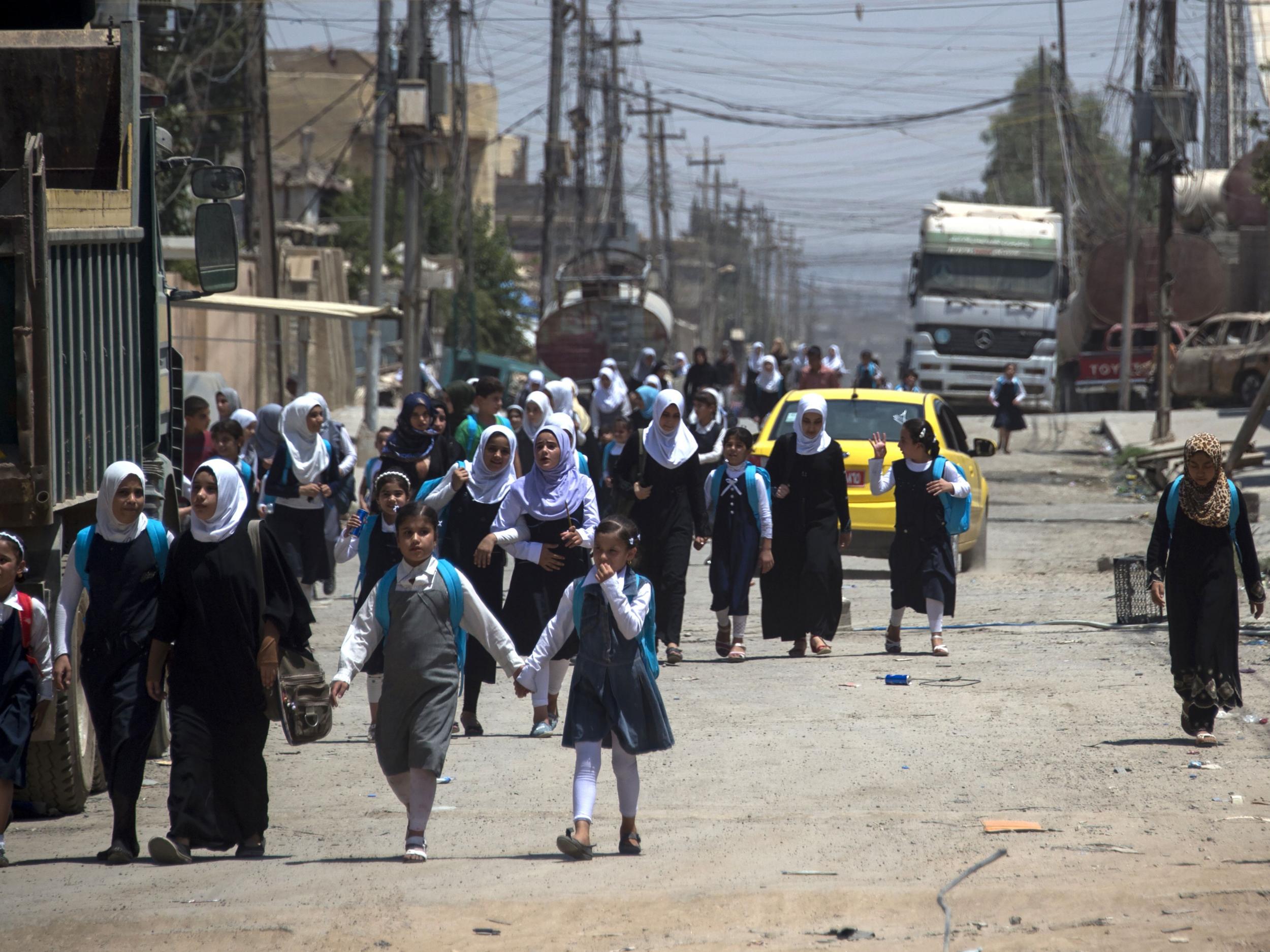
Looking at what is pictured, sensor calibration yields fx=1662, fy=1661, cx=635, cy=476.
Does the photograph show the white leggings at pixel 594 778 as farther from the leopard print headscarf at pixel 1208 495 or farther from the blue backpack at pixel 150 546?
the leopard print headscarf at pixel 1208 495

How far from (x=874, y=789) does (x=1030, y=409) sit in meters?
26.7

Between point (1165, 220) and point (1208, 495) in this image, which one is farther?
point (1165, 220)

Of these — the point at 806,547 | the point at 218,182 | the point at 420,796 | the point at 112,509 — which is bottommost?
the point at 420,796

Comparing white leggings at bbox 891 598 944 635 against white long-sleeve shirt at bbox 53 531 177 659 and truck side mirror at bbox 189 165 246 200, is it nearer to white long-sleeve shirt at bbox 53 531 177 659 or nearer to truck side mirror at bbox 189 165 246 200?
truck side mirror at bbox 189 165 246 200

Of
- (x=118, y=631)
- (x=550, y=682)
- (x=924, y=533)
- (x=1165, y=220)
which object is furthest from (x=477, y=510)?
(x=1165, y=220)

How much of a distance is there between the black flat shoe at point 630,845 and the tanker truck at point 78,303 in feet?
7.82

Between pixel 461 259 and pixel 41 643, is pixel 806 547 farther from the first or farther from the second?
pixel 461 259

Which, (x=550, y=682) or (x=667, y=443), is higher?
(x=667, y=443)

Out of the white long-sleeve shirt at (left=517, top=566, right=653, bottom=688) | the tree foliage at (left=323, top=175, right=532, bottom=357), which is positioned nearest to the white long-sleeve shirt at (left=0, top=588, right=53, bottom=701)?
the white long-sleeve shirt at (left=517, top=566, right=653, bottom=688)

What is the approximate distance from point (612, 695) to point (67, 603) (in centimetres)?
203

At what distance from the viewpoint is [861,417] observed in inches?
561

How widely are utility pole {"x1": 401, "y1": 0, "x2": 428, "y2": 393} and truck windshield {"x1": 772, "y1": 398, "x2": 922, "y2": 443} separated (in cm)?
948

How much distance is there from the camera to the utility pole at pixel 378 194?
2298 cm

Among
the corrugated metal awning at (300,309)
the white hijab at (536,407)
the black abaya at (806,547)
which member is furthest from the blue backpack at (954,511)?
the corrugated metal awning at (300,309)
